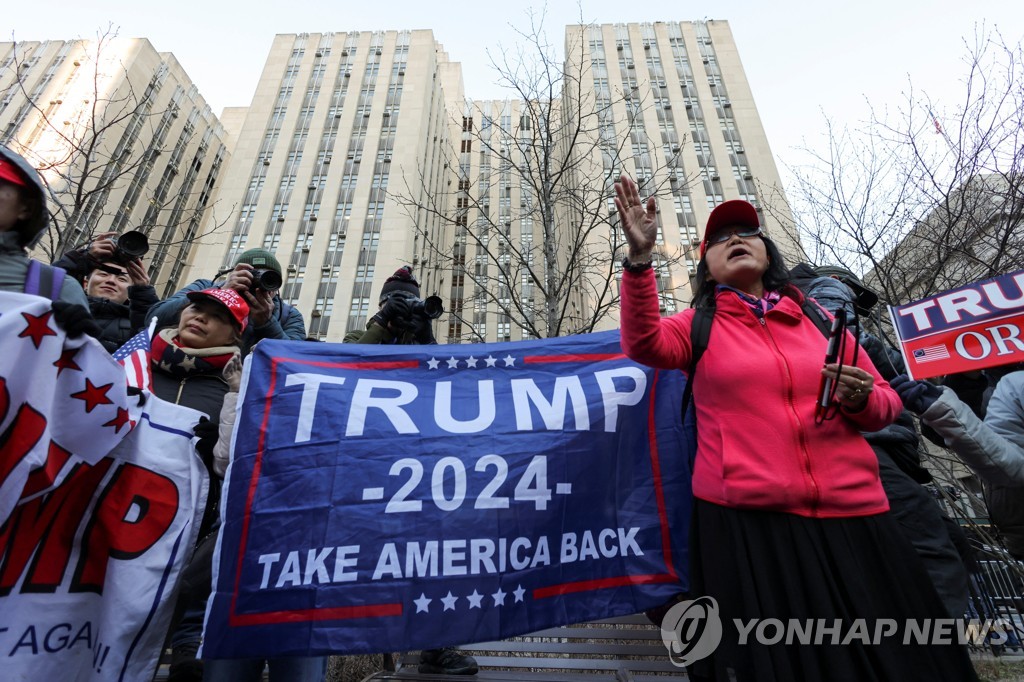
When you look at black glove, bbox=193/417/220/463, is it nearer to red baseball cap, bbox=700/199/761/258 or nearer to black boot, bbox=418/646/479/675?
black boot, bbox=418/646/479/675

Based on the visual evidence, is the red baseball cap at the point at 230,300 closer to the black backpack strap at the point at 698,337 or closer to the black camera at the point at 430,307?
the black camera at the point at 430,307

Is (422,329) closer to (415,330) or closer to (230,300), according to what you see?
(415,330)

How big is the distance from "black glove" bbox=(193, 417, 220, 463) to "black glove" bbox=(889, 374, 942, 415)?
337 cm

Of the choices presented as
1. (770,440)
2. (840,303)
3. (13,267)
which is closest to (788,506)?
(770,440)

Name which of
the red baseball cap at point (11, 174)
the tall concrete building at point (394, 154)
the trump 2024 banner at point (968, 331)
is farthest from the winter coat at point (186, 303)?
the tall concrete building at point (394, 154)

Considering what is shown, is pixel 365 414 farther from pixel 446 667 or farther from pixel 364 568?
pixel 446 667

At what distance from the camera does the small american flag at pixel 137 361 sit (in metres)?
2.26

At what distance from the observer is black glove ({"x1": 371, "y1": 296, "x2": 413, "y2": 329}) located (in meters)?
3.45

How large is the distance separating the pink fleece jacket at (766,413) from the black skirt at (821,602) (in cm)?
7

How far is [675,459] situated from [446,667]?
213 centimetres

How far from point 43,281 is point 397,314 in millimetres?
1850

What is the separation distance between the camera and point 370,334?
347 cm

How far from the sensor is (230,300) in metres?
2.76

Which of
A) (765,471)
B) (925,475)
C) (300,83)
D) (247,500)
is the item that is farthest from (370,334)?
(300,83)
